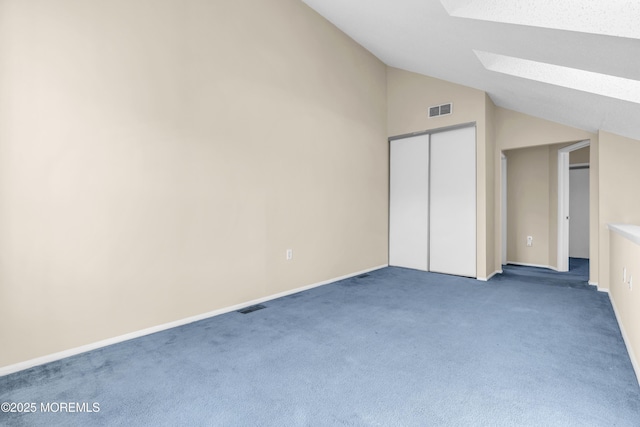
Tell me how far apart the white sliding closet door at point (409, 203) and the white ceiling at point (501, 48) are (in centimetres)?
117

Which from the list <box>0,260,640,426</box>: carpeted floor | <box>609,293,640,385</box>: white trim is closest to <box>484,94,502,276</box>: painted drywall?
<box>0,260,640,426</box>: carpeted floor

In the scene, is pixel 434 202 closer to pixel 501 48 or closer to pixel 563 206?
pixel 563 206

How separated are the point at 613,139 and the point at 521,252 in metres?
2.47

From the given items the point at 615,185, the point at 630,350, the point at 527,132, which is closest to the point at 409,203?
the point at 527,132

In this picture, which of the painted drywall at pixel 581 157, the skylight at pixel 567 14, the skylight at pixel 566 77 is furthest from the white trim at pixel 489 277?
the skylight at pixel 567 14

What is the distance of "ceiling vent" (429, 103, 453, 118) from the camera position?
15.7 feet

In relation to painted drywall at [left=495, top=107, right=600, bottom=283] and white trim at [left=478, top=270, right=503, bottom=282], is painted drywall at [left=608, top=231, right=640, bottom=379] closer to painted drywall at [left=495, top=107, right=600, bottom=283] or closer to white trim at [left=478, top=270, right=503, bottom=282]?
painted drywall at [left=495, top=107, right=600, bottom=283]

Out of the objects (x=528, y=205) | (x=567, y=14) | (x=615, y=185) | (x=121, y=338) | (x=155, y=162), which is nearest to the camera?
(x=567, y=14)

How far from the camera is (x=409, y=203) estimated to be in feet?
17.3

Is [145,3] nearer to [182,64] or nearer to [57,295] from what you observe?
[182,64]

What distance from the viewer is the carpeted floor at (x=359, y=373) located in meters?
1.56

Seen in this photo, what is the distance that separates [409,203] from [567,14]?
3487 mm

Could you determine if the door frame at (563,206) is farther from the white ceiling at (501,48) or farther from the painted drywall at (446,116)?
the painted drywall at (446,116)

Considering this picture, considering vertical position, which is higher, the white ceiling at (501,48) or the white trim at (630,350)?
the white ceiling at (501,48)
